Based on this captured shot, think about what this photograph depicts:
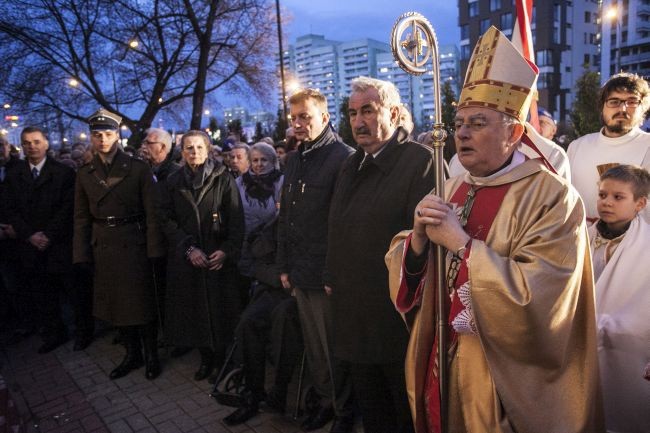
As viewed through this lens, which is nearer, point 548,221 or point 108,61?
point 548,221

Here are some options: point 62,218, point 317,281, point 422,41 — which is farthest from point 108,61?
point 422,41

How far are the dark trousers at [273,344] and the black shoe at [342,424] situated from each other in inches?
19.5

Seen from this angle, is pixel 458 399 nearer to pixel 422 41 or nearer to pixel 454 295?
pixel 454 295

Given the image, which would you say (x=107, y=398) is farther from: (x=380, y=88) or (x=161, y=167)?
(x=380, y=88)

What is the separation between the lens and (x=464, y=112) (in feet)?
6.80

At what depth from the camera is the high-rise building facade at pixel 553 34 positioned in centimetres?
4528

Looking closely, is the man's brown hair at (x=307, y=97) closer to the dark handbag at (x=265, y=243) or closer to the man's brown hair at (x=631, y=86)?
the dark handbag at (x=265, y=243)

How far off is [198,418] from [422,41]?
3.28 metres

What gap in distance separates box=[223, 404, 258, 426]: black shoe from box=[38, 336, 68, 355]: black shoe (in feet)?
9.65

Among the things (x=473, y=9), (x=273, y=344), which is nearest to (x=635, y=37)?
(x=473, y=9)

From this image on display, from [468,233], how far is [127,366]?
4.02 meters

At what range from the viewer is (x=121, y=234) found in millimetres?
4828


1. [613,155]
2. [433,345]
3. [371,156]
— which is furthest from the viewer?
[613,155]

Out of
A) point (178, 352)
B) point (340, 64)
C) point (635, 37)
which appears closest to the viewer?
point (178, 352)
